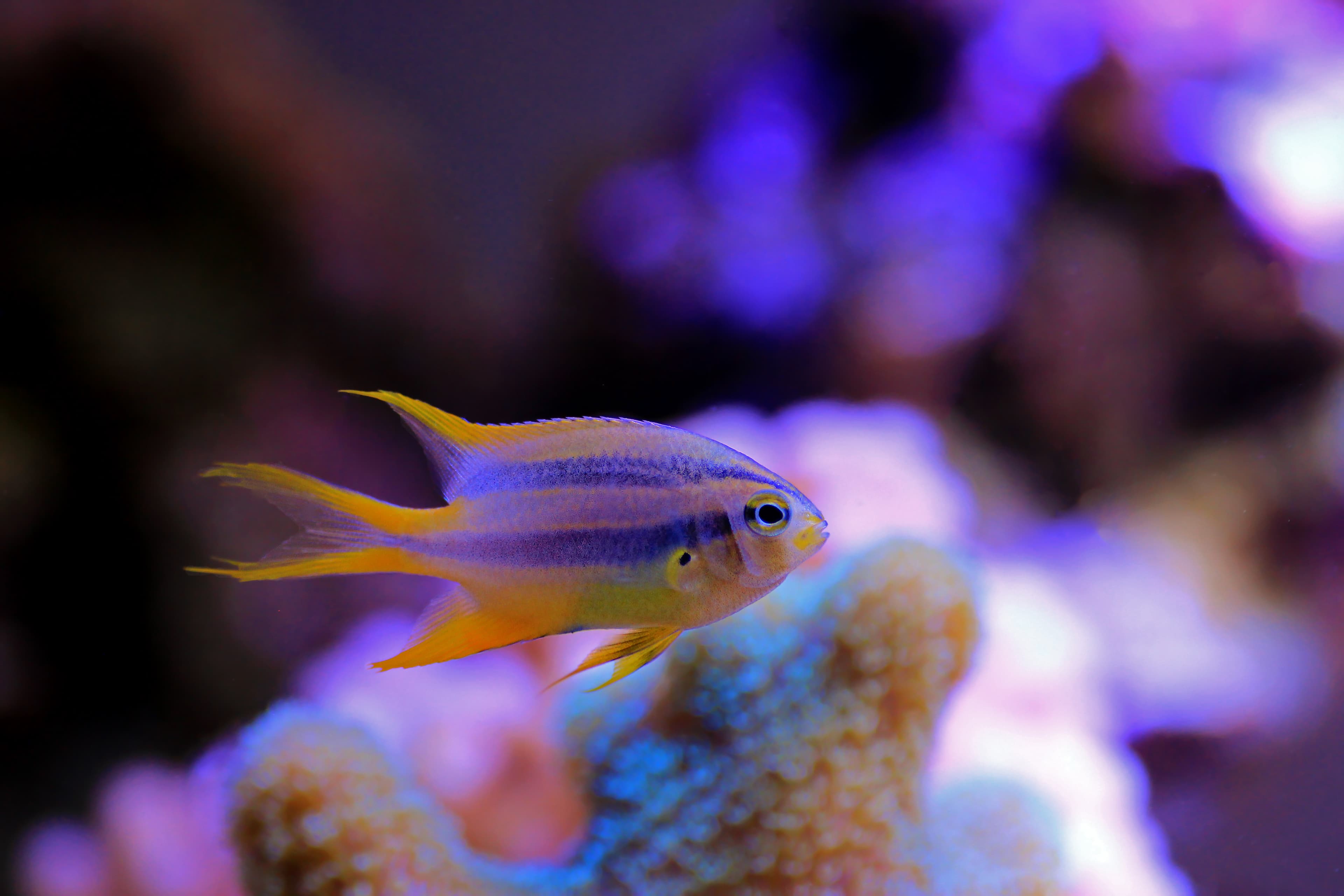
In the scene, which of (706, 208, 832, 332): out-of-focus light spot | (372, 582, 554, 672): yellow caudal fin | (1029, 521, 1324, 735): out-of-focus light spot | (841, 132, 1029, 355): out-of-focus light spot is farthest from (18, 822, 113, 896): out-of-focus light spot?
(1029, 521, 1324, 735): out-of-focus light spot

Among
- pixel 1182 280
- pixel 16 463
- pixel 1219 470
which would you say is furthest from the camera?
pixel 1219 470

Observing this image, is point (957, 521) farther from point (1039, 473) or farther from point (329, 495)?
point (329, 495)

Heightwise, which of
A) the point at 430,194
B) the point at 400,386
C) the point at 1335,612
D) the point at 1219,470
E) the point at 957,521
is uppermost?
the point at 430,194

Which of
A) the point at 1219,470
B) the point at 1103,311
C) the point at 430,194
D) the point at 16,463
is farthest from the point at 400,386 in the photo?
the point at 1219,470

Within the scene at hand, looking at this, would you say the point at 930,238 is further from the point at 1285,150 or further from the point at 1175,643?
the point at 1175,643

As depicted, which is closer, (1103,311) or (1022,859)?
(1022,859)

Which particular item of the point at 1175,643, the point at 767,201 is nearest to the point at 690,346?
the point at 767,201

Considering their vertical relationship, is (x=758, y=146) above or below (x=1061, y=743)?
above
